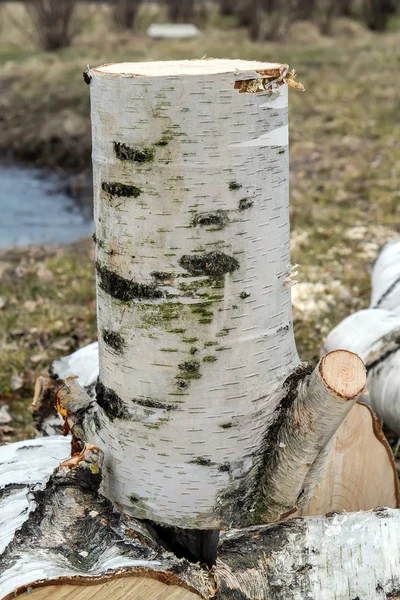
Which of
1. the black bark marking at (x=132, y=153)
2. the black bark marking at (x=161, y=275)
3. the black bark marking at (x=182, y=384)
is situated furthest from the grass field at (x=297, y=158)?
the black bark marking at (x=132, y=153)

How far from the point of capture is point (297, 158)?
7.60 m

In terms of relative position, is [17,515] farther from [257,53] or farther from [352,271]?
[257,53]

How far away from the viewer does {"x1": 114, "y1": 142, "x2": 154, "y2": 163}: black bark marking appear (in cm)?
146

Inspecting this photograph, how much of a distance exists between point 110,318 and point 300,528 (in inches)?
28.6

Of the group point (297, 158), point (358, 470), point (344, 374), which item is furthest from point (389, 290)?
point (297, 158)

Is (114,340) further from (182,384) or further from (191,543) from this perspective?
(191,543)

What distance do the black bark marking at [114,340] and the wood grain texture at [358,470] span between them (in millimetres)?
866

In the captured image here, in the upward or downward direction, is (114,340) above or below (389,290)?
above

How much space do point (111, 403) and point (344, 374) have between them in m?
0.60

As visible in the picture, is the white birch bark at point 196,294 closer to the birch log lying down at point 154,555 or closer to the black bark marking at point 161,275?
the black bark marking at point 161,275

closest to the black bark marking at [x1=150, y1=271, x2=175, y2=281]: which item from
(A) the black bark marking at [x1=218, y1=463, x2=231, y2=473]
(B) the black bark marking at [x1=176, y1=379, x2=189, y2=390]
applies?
(B) the black bark marking at [x1=176, y1=379, x2=189, y2=390]

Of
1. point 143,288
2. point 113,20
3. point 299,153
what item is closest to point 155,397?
point 143,288

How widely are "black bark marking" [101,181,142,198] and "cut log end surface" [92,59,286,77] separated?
244 millimetres

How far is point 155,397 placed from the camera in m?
1.62
